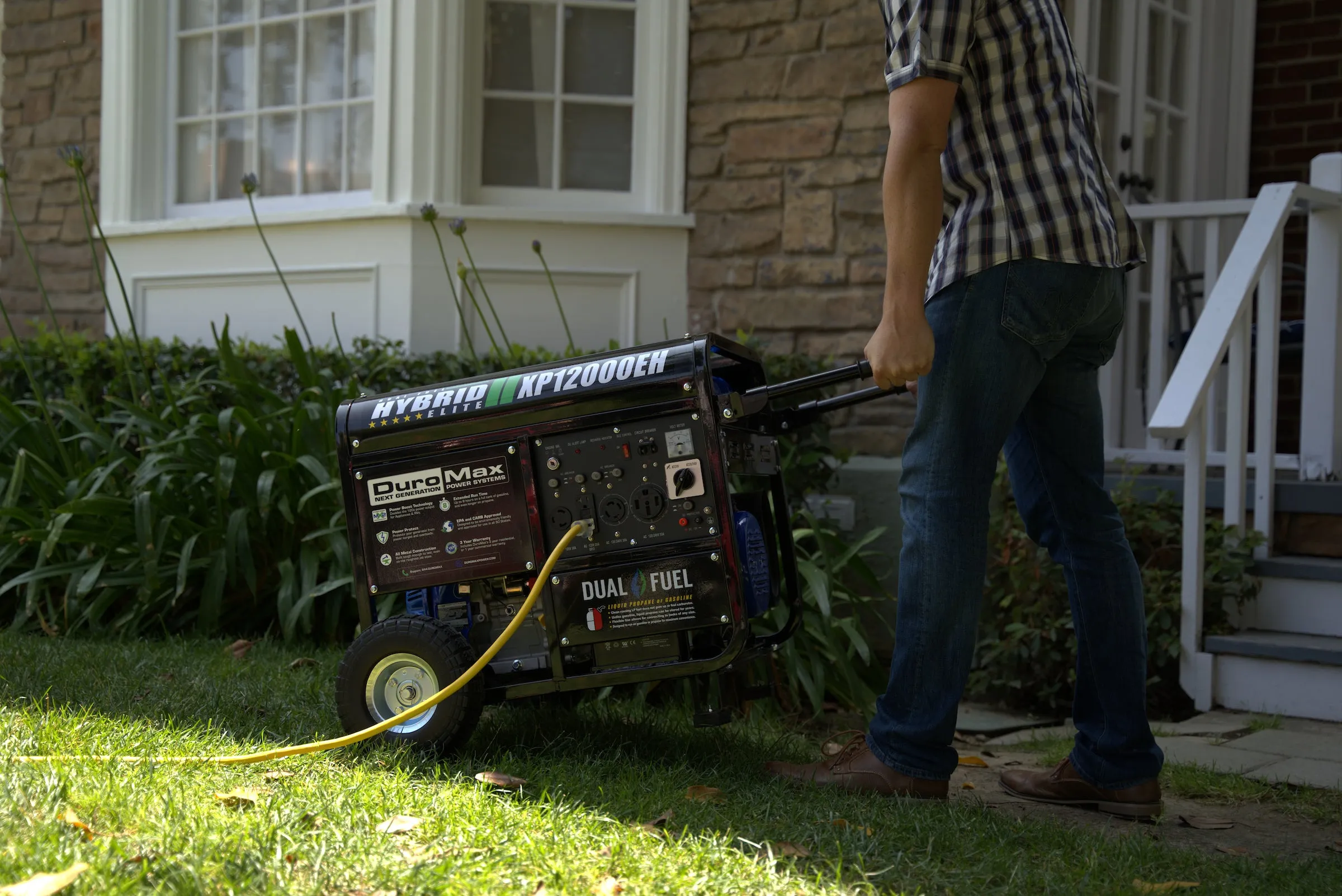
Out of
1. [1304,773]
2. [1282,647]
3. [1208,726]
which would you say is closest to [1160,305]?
[1282,647]

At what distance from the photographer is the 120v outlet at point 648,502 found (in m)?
2.75

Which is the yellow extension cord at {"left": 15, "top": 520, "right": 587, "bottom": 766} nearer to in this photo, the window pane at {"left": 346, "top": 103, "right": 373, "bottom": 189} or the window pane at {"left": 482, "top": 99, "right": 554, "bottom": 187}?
the window pane at {"left": 482, "top": 99, "right": 554, "bottom": 187}

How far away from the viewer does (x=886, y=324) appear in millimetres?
2473

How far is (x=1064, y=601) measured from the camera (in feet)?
13.2

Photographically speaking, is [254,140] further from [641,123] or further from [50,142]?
[641,123]

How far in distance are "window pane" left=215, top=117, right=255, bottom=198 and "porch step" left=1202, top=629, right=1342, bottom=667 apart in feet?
15.3

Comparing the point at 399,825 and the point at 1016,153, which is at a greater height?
the point at 1016,153

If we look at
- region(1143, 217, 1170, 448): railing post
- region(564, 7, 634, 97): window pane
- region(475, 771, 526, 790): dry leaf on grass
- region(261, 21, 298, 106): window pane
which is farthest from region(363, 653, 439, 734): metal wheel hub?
region(261, 21, 298, 106): window pane

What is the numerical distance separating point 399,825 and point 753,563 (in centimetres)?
95

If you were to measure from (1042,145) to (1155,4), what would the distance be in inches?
162

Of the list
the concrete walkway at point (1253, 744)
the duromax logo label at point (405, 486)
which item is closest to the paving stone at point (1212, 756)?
the concrete walkway at point (1253, 744)

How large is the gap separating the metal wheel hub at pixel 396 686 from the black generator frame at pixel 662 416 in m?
0.15

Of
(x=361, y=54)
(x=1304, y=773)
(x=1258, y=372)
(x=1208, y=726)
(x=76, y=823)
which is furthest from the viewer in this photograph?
(x=361, y=54)

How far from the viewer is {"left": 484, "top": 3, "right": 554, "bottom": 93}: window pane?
18.7ft
